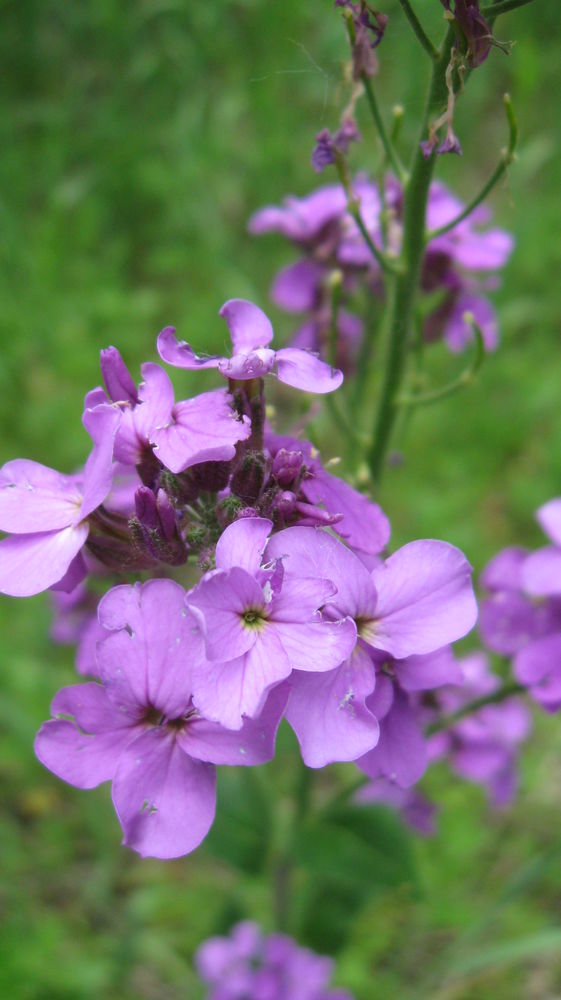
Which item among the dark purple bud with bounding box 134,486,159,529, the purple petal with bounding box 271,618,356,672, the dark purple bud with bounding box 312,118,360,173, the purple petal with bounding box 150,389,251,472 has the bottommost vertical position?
the purple petal with bounding box 271,618,356,672

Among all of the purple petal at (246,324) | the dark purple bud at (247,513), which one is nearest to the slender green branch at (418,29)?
the purple petal at (246,324)

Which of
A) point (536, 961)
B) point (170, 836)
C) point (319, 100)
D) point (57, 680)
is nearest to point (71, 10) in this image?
point (319, 100)

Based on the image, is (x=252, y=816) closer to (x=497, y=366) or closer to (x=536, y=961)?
(x=536, y=961)

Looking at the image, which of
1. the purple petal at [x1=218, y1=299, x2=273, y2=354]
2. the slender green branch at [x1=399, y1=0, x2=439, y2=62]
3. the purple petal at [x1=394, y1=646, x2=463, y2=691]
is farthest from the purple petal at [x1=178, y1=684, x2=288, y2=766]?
the slender green branch at [x1=399, y1=0, x2=439, y2=62]

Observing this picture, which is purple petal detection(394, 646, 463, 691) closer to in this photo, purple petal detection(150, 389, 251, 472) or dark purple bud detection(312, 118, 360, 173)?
purple petal detection(150, 389, 251, 472)

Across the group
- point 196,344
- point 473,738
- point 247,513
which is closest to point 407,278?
point 247,513

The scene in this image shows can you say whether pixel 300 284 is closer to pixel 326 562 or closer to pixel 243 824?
pixel 326 562

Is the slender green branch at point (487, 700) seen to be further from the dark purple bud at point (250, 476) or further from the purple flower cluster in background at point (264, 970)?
the purple flower cluster in background at point (264, 970)
